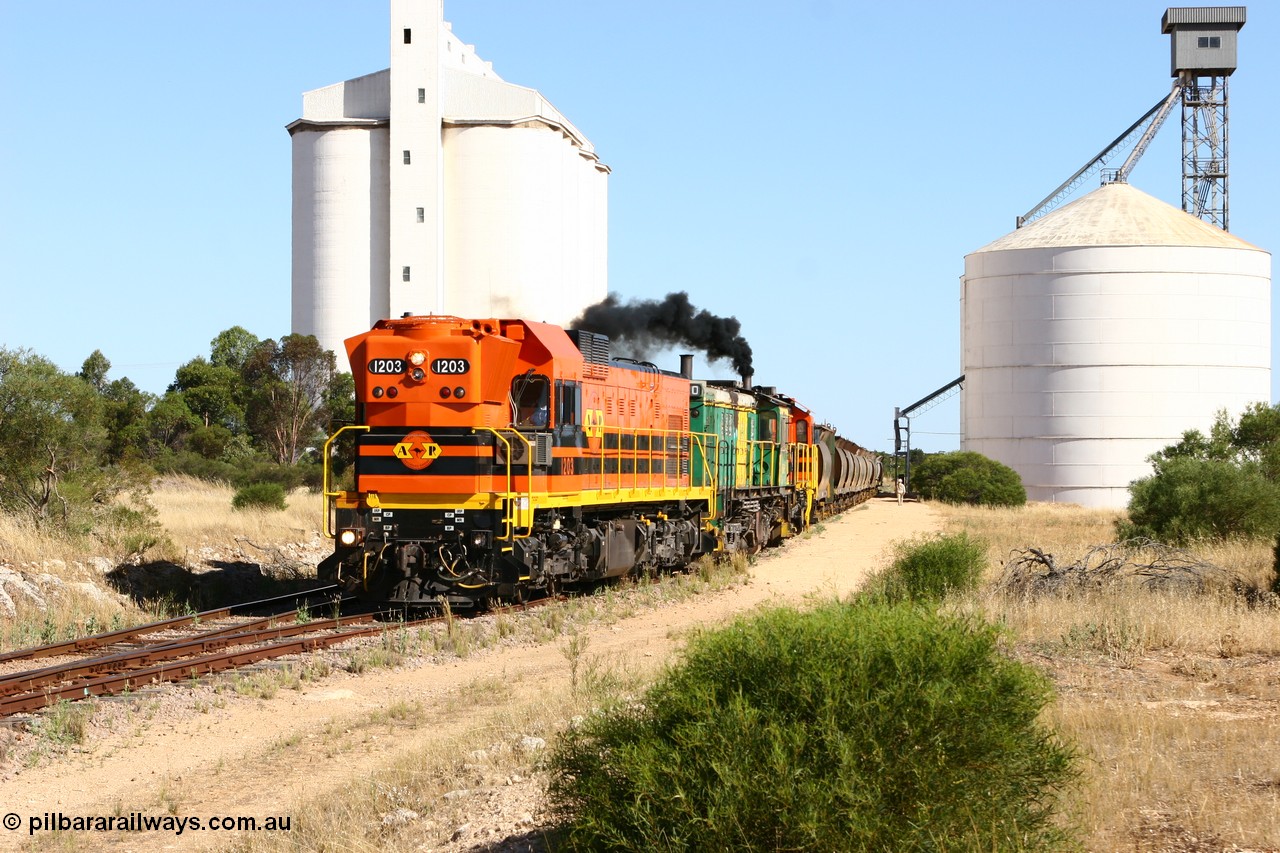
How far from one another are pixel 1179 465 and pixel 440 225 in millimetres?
51409

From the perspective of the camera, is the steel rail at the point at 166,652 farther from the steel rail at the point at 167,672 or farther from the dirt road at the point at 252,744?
the dirt road at the point at 252,744

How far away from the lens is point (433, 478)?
18109 millimetres

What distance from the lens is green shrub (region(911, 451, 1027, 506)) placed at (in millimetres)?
64188

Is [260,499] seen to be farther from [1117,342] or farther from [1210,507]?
[1117,342]

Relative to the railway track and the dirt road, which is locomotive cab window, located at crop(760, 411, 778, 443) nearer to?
the railway track

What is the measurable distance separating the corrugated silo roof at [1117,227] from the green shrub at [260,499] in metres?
A: 46.2

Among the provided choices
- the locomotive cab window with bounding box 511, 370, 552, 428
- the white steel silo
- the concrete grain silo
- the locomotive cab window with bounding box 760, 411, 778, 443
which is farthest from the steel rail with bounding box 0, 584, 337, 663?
the concrete grain silo

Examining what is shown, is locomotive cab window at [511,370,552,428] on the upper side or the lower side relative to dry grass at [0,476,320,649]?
upper

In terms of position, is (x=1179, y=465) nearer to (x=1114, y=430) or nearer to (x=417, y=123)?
(x=1114, y=430)

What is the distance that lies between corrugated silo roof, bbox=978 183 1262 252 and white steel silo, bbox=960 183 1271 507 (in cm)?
11

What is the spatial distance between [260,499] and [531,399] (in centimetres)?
1962

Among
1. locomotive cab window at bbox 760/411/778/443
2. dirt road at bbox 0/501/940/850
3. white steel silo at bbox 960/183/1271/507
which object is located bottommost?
dirt road at bbox 0/501/940/850

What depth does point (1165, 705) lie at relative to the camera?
11.2 m

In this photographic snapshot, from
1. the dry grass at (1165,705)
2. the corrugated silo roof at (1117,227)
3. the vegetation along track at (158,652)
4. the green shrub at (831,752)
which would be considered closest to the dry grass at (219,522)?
the vegetation along track at (158,652)
